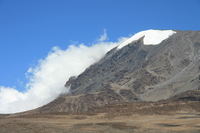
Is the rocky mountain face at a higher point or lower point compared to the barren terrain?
higher

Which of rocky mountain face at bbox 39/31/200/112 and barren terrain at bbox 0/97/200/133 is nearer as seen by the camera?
barren terrain at bbox 0/97/200/133

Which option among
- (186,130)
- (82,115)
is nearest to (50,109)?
(82,115)

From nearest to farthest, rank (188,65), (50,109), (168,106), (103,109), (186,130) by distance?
(186,130), (168,106), (103,109), (50,109), (188,65)

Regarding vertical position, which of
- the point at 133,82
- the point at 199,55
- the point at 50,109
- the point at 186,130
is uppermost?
the point at 199,55

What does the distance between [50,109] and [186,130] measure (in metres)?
88.9

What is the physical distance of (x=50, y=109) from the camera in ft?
426

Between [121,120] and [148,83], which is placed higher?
[148,83]

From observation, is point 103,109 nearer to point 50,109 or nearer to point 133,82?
point 50,109

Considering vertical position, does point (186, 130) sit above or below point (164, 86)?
below

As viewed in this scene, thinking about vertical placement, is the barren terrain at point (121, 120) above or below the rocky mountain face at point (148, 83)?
below

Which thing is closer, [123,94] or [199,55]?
[123,94]

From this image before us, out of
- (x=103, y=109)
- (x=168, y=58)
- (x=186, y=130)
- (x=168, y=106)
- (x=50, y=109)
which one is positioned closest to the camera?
(x=186, y=130)

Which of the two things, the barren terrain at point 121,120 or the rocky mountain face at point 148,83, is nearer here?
the barren terrain at point 121,120

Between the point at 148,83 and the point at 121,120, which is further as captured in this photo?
the point at 148,83
